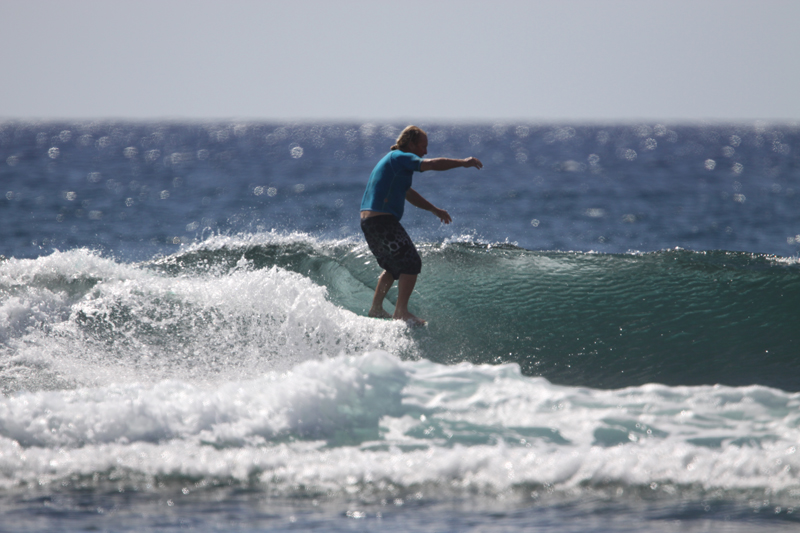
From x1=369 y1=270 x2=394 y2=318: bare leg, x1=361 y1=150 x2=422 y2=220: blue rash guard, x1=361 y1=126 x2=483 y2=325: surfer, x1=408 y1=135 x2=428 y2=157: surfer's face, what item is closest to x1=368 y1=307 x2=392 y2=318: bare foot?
x1=369 y1=270 x2=394 y2=318: bare leg

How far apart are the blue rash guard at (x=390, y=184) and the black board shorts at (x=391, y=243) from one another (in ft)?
0.28

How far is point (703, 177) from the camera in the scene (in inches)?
1252

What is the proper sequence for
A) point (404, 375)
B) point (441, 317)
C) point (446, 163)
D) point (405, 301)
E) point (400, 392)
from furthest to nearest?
1. point (441, 317)
2. point (405, 301)
3. point (446, 163)
4. point (404, 375)
5. point (400, 392)

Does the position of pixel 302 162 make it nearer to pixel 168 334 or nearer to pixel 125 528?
pixel 168 334

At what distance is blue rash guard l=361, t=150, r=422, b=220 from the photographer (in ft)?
17.3

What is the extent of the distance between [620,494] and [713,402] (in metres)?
1.22

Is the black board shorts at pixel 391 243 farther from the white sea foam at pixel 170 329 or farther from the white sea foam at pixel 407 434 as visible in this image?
the white sea foam at pixel 407 434

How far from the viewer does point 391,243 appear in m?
5.44

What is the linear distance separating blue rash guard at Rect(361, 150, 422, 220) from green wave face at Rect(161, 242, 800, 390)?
105 cm

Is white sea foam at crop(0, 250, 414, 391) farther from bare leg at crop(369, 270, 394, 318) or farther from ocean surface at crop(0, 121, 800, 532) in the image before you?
bare leg at crop(369, 270, 394, 318)

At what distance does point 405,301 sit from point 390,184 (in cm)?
95

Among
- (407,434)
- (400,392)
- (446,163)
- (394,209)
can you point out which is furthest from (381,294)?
(407,434)

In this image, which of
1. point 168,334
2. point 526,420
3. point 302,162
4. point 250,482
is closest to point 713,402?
point 526,420

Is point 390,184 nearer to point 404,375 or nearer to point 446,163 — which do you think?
point 446,163
